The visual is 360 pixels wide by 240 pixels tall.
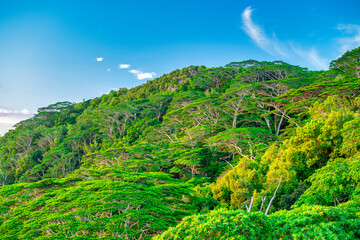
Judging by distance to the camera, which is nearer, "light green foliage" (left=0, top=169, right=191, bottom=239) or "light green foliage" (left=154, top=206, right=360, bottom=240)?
"light green foliage" (left=154, top=206, right=360, bottom=240)

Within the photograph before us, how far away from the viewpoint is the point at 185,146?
69.3ft

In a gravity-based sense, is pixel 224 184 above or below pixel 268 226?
below

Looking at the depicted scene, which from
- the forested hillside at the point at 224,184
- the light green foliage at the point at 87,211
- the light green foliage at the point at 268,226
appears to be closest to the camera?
the light green foliage at the point at 268,226

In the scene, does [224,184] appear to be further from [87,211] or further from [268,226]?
[268,226]

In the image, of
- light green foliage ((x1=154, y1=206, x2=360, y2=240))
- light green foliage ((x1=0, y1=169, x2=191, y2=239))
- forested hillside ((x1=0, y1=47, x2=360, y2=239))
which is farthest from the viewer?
light green foliage ((x1=0, y1=169, x2=191, y2=239))

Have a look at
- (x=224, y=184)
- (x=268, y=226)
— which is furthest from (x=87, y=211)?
(x=224, y=184)

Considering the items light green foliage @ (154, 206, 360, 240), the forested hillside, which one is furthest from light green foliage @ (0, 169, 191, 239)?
light green foliage @ (154, 206, 360, 240)

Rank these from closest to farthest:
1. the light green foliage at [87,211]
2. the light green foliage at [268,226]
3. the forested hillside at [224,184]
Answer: the light green foliage at [268,226] → the forested hillside at [224,184] → the light green foliage at [87,211]

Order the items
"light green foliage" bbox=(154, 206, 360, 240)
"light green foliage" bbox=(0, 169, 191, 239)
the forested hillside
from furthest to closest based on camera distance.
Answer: "light green foliage" bbox=(0, 169, 191, 239) < the forested hillside < "light green foliage" bbox=(154, 206, 360, 240)

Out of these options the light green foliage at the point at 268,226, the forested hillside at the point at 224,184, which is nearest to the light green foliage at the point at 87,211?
the forested hillside at the point at 224,184

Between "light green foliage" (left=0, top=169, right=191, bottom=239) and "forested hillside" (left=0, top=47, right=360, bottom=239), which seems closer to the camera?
"forested hillside" (left=0, top=47, right=360, bottom=239)

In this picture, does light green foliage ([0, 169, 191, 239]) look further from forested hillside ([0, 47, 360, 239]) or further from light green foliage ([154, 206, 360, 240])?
light green foliage ([154, 206, 360, 240])

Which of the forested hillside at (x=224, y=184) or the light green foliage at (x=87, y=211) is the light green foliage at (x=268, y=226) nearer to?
the forested hillside at (x=224, y=184)

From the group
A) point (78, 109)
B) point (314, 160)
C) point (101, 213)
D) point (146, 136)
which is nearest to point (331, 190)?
point (314, 160)
